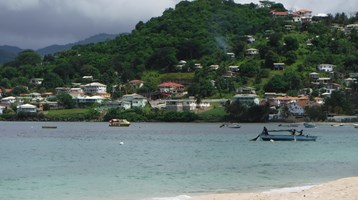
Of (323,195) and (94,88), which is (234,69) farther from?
(323,195)

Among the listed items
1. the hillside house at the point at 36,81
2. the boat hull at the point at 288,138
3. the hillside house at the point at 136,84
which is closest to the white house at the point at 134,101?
the hillside house at the point at 136,84

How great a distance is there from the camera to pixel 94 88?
170625mm

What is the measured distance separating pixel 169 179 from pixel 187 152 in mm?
22106

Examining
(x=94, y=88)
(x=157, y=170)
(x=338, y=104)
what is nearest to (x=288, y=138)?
(x=157, y=170)

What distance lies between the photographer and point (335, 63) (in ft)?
552

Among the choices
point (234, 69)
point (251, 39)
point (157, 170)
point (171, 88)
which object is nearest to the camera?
point (157, 170)

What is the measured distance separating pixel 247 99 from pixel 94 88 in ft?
174

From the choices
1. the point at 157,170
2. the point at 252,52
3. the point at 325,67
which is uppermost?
the point at 252,52

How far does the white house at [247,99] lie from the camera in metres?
133

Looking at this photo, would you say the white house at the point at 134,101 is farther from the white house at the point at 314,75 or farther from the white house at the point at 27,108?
the white house at the point at 314,75

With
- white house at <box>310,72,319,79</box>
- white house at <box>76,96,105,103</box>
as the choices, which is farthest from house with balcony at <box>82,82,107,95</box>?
white house at <box>310,72,319,79</box>

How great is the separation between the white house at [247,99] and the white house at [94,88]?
1896 inches

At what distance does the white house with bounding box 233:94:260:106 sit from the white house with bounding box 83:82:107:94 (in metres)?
48.2

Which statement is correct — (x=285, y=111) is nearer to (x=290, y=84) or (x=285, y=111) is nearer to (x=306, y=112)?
(x=306, y=112)
